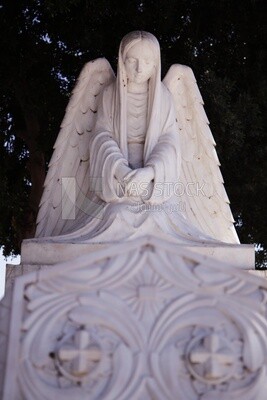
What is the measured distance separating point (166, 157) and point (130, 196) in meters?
0.39

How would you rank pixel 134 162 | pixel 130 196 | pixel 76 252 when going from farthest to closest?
pixel 134 162, pixel 130 196, pixel 76 252

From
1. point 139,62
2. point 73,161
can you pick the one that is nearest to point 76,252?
point 73,161

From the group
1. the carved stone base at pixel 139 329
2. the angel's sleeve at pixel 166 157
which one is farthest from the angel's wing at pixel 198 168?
the carved stone base at pixel 139 329

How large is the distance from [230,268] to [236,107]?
21.2ft

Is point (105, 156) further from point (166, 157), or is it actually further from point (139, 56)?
point (139, 56)

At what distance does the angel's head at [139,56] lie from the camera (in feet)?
16.7

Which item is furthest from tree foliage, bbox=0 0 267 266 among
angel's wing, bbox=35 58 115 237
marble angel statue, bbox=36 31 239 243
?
angel's wing, bbox=35 58 115 237

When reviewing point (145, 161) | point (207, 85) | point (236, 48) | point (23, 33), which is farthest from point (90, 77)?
point (236, 48)

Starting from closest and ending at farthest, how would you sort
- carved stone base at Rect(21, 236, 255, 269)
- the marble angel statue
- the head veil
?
carved stone base at Rect(21, 236, 255, 269) < the marble angel statue < the head veil

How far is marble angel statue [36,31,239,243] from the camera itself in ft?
15.1

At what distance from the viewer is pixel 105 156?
4.81 metres

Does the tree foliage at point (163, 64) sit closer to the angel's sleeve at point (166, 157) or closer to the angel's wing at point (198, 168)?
the angel's wing at point (198, 168)

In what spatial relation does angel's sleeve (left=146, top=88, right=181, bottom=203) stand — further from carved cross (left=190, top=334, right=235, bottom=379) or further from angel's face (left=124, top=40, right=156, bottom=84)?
carved cross (left=190, top=334, right=235, bottom=379)

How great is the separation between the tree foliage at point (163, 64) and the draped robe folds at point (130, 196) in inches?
106
